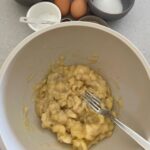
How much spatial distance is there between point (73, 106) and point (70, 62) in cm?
12

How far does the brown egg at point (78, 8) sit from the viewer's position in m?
0.94

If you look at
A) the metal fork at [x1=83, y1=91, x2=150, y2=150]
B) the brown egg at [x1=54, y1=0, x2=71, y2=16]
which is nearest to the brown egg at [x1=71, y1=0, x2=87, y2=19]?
the brown egg at [x1=54, y1=0, x2=71, y2=16]

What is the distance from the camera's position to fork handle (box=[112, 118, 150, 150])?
719mm

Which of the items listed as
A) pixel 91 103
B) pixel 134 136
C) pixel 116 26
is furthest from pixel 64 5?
pixel 134 136

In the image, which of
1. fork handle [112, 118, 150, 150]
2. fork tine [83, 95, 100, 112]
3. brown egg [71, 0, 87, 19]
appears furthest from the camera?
brown egg [71, 0, 87, 19]

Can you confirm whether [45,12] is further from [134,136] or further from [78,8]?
[134,136]

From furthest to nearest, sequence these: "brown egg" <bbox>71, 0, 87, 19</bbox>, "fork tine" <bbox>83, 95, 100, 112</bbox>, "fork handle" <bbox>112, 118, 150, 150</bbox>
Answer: "brown egg" <bbox>71, 0, 87, 19</bbox>
"fork tine" <bbox>83, 95, 100, 112</bbox>
"fork handle" <bbox>112, 118, 150, 150</bbox>

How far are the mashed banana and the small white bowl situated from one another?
0.50ft

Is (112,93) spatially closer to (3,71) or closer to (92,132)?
(92,132)

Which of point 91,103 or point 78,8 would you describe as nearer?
point 91,103

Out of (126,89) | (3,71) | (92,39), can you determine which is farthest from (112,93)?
(3,71)

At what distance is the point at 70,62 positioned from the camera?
0.89 meters

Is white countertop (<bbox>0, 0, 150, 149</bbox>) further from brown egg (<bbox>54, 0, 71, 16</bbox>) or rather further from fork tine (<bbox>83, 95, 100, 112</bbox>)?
fork tine (<bbox>83, 95, 100, 112</bbox>)

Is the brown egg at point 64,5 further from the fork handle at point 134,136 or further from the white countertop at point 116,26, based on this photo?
the fork handle at point 134,136
